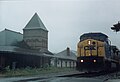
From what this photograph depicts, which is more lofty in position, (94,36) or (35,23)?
(35,23)

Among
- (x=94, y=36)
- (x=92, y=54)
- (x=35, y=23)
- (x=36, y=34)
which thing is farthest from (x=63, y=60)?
(x=92, y=54)

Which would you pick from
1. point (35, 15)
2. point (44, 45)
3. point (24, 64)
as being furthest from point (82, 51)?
point (35, 15)

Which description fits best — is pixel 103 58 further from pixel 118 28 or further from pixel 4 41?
A: pixel 4 41

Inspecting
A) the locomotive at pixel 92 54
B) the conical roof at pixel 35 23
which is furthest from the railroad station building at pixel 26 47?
the locomotive at pixel 92 54

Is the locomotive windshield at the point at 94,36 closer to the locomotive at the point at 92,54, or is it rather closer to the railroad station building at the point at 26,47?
the locomotive at the point at 92,54

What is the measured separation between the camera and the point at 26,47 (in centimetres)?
5888

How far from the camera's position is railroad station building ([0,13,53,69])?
40750 millimetres

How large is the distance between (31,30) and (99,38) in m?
63.2

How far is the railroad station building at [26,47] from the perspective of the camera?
40750 millimetres

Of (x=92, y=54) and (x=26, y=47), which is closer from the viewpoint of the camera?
(x=92, y=54)

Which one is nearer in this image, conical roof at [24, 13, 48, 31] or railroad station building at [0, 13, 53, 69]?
railroad station building at [0, 13, 53, 69]

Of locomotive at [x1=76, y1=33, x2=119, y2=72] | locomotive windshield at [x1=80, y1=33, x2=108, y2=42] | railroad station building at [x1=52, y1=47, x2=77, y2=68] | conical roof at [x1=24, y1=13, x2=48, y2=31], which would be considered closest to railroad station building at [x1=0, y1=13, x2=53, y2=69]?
conical roof at [x1=24, y1=13, x2=48, y2=31]

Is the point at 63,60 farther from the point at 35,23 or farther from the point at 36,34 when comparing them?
the point at 35,23

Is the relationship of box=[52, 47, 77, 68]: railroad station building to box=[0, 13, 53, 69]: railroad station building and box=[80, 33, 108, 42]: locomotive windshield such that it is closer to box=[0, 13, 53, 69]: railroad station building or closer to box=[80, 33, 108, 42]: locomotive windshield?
box=[0, 13, 53, 69]: railroad station building
